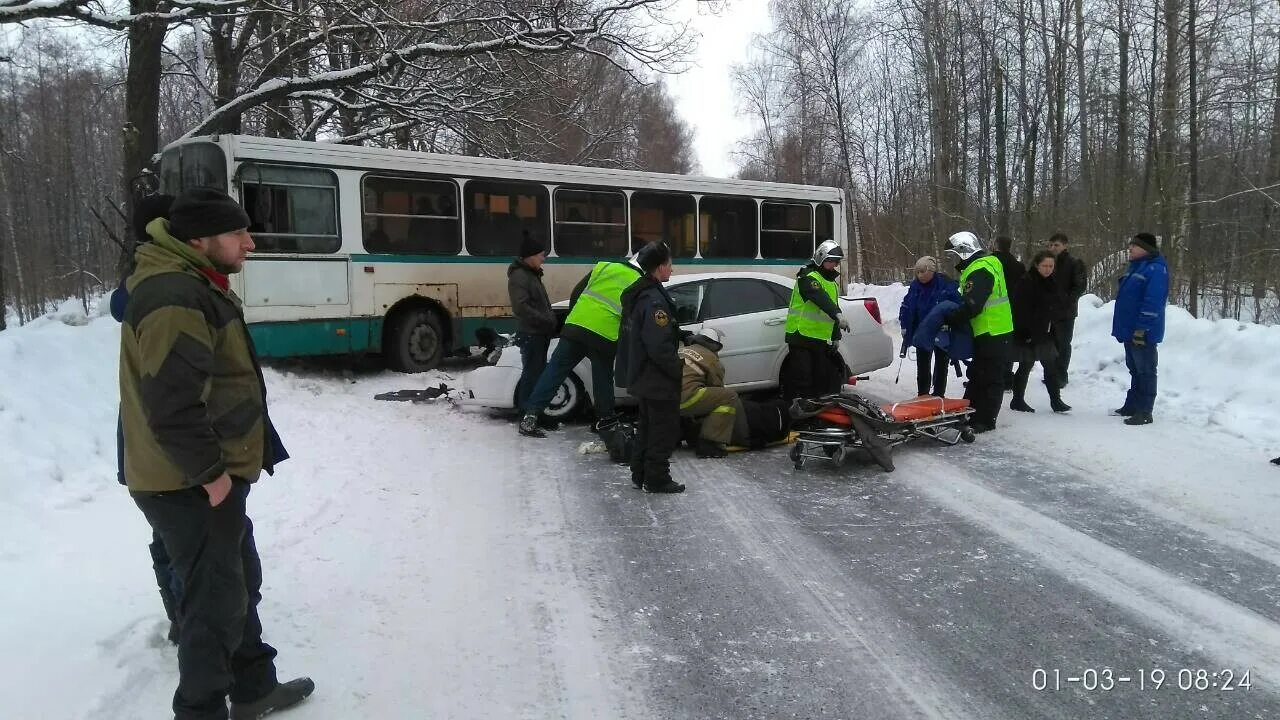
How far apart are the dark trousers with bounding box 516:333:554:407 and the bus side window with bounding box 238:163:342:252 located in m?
3.92

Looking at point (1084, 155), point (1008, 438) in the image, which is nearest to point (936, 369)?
point (1008, 438)

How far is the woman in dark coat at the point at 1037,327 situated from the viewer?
28.9ft

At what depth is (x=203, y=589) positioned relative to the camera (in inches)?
108

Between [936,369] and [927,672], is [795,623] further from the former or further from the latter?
[936,369]

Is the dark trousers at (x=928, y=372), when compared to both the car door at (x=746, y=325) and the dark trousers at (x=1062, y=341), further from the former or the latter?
the car door at (x=746, y=325)

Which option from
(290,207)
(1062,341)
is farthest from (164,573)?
(1062,341)

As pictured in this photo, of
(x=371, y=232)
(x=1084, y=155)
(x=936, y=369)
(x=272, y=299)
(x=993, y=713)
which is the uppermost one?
(x=1084, y=155)

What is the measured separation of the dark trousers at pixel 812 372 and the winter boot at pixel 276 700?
553 centimetres

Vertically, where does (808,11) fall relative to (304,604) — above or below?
above

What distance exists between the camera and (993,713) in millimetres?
3141

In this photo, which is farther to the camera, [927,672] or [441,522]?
[441,522]

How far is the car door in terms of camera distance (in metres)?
8.74

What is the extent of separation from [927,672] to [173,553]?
289cm

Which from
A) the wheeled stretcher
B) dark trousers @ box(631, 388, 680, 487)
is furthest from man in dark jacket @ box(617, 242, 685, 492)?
the wheeled stretcher
